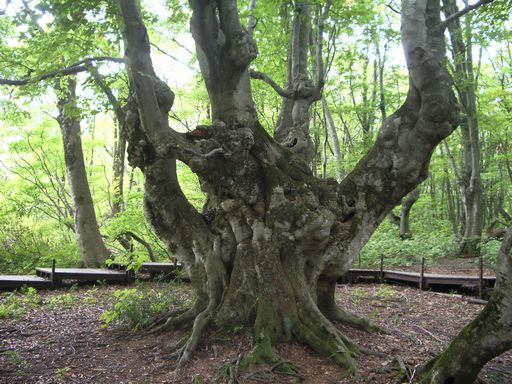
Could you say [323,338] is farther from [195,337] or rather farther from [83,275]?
[83,275]

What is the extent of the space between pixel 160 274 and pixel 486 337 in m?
8.99

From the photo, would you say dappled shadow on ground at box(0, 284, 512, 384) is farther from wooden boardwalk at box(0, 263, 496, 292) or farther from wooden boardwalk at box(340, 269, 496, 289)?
wooden boardwalk at box(340, 269, 496, 289)

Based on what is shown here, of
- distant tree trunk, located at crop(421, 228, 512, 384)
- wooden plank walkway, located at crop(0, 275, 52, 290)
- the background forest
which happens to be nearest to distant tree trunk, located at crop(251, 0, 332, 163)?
the background forest

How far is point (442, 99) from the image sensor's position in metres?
5.61

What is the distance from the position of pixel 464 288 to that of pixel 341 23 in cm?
719

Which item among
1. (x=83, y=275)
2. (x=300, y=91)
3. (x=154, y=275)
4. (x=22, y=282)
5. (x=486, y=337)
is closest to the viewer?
(x=486, y=337)

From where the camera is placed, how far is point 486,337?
3123 millimetres

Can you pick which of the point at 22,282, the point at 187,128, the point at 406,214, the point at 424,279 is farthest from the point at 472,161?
the point at 22,282

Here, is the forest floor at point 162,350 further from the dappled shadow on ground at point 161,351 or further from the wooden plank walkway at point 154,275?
the wooden plank walkway at point 154,275

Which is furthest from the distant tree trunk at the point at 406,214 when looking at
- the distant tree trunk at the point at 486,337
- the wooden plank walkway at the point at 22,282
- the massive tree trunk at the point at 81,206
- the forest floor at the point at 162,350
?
the distant tree trunk at the point at 486,337

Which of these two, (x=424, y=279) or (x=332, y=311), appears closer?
(x=332, y=311)

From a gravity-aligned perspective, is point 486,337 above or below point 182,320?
above

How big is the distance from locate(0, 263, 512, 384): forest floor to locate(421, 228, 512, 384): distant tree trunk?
1181 mm

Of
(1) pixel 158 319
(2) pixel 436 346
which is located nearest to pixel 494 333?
(2) pixel 436 346
